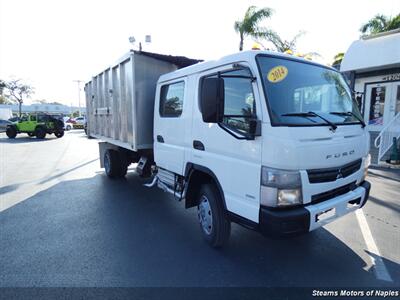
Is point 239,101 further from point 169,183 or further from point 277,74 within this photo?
point 169,183

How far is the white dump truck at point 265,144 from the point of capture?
266cm

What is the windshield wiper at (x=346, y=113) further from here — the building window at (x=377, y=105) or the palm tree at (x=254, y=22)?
the building window at (x=377, y=105)

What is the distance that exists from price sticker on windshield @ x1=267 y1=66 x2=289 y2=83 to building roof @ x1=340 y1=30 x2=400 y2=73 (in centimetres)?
1027

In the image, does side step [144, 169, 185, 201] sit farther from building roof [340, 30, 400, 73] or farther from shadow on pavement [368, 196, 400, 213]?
building roof [340, 30, 400, 73]

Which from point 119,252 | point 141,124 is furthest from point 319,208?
point 141,124

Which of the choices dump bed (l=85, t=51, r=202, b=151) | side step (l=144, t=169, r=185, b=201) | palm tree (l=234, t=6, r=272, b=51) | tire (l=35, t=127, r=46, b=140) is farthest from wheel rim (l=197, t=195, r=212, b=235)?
tire (l=35, t=127, r=46, b=140)

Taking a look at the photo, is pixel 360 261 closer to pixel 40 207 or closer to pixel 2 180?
pixel 40 207

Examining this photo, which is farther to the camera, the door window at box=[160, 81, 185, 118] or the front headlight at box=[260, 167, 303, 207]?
the door window at box=[160, 81, 185, 118]

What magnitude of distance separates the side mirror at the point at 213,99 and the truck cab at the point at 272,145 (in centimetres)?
1

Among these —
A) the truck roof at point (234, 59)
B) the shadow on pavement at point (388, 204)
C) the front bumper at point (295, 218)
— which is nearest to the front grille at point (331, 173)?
the front bumper at point (295, 218)

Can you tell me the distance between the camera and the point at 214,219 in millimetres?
3498

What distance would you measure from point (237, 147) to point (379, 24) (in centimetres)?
1992

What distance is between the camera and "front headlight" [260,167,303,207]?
2.63 metres

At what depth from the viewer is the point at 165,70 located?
17.6ft
